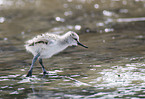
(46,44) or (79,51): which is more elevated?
(46,44)

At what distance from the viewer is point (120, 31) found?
14.9 metres

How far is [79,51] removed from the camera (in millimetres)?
11477

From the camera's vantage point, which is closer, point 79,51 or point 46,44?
point 46,44

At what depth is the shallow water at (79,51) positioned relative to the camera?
7.21 m

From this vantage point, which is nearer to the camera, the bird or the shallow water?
the shallow water

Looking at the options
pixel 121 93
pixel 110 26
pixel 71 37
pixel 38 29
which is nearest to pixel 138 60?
pixel 71 37

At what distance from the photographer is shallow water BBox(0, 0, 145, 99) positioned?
23.7 feet

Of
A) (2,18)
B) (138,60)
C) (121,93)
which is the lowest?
(121,93)

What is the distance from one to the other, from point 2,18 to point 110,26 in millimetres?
6875

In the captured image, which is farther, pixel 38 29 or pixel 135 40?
pixel 38 29

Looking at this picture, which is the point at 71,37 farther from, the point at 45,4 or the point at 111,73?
the point at 45,4

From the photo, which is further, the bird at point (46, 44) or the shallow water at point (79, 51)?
the bird at point (46, 44)

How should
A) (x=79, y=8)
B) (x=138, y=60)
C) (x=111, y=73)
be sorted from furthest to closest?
1. (x=79, y=8)
2. (x=138, y=60)
3. (x=111, y=73)

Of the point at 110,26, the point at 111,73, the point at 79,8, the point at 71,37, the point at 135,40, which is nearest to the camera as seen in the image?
the point at 111,73
